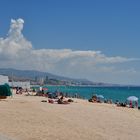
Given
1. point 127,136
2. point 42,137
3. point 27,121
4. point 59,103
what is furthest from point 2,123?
point 59,103

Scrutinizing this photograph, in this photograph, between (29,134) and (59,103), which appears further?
(59,103)

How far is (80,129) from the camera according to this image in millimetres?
17609

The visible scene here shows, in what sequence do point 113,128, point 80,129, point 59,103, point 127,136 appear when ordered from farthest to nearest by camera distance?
point 59,103
point 113,128
point 80,129
point 127,136

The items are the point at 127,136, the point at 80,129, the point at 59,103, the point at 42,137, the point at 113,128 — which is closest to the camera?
the point at 42,137

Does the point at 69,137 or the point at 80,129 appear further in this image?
the point at 80,129

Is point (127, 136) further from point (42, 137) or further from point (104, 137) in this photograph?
point (42, 137)

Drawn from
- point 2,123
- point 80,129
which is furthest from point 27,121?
point 80,129

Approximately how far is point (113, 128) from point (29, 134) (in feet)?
16.7

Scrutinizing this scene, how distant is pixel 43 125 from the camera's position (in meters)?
18.4

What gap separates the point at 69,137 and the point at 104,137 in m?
Answer: 1.42

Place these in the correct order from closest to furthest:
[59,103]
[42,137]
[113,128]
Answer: [42,137] → [113,128] → [59,103]

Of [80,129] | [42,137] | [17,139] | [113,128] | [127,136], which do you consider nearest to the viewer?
[17,139]

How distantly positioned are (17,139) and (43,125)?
184 inches

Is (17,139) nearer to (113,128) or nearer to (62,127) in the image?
(62,127)
